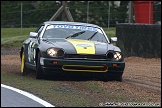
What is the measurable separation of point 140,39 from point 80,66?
8659 millimetres

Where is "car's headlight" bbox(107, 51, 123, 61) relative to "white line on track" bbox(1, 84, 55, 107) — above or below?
above

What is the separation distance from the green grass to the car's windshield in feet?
49.8

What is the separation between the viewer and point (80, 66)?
37.8 ft

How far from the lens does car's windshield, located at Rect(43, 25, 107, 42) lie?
12844 mm

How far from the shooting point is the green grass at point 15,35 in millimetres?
28702

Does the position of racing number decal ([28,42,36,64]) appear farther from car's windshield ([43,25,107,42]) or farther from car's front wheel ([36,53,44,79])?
car's front wheel ([36,53,44,79])

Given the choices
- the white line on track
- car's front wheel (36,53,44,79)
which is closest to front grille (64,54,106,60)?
car's front wheel (36,53,44,79)

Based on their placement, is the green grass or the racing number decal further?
the green grass

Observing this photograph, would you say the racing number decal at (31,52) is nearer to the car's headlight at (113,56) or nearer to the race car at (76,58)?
the race car at (76,58)

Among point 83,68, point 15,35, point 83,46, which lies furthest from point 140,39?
point 15,35

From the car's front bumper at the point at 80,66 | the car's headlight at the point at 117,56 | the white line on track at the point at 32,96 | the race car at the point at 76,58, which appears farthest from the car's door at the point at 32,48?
the car's headlight at the point at 117,56

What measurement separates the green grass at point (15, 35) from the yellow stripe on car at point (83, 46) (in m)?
16.2

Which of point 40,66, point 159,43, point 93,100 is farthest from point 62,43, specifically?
point 159,43

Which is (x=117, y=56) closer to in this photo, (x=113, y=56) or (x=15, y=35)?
(x=113, y=56)
